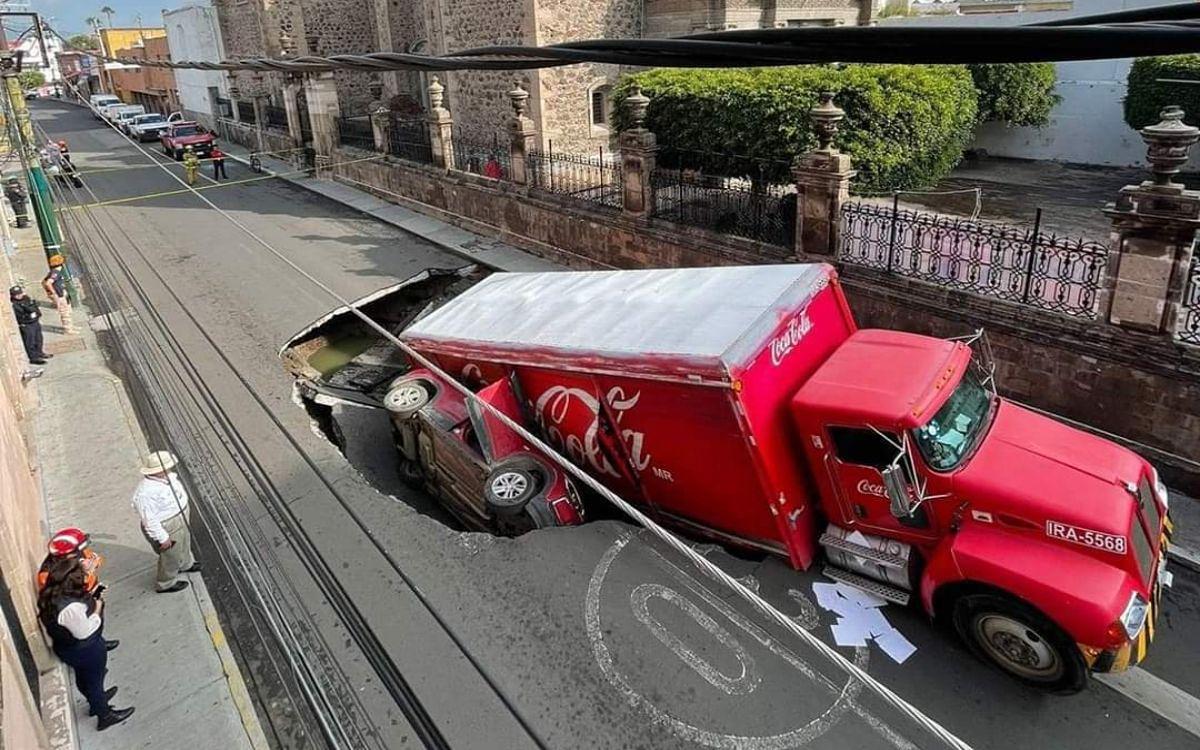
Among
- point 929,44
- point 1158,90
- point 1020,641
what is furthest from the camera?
point 1158,90

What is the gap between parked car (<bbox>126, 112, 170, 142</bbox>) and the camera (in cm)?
4275

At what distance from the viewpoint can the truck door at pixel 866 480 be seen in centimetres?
650

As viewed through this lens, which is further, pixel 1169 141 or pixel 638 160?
pixel 638 160

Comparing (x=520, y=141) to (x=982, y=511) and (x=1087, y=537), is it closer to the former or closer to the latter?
(x=982, y=511)

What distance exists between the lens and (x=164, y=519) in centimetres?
766

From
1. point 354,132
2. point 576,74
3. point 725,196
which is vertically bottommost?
point 725,196

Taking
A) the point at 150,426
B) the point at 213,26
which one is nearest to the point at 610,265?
the point at 150,426

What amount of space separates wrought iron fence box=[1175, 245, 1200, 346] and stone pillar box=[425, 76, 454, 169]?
62.9ft

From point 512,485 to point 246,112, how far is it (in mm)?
41137

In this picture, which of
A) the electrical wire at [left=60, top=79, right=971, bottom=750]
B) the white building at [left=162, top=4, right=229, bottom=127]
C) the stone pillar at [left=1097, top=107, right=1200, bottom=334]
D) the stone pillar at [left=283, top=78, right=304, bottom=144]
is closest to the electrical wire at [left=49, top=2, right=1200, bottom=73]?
the electrical wire at [left=60, top=79, right=971, bottom=750]

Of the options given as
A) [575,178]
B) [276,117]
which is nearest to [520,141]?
[575,178]

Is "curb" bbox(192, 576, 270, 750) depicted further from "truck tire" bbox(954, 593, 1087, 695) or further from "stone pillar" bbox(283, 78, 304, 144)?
"stone pillar" bbox(283, 78, 304, 144)

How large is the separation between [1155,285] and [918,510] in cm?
501

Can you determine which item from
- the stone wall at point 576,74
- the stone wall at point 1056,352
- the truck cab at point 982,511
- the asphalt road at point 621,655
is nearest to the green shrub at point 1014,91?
the stone wall at point 576,74
